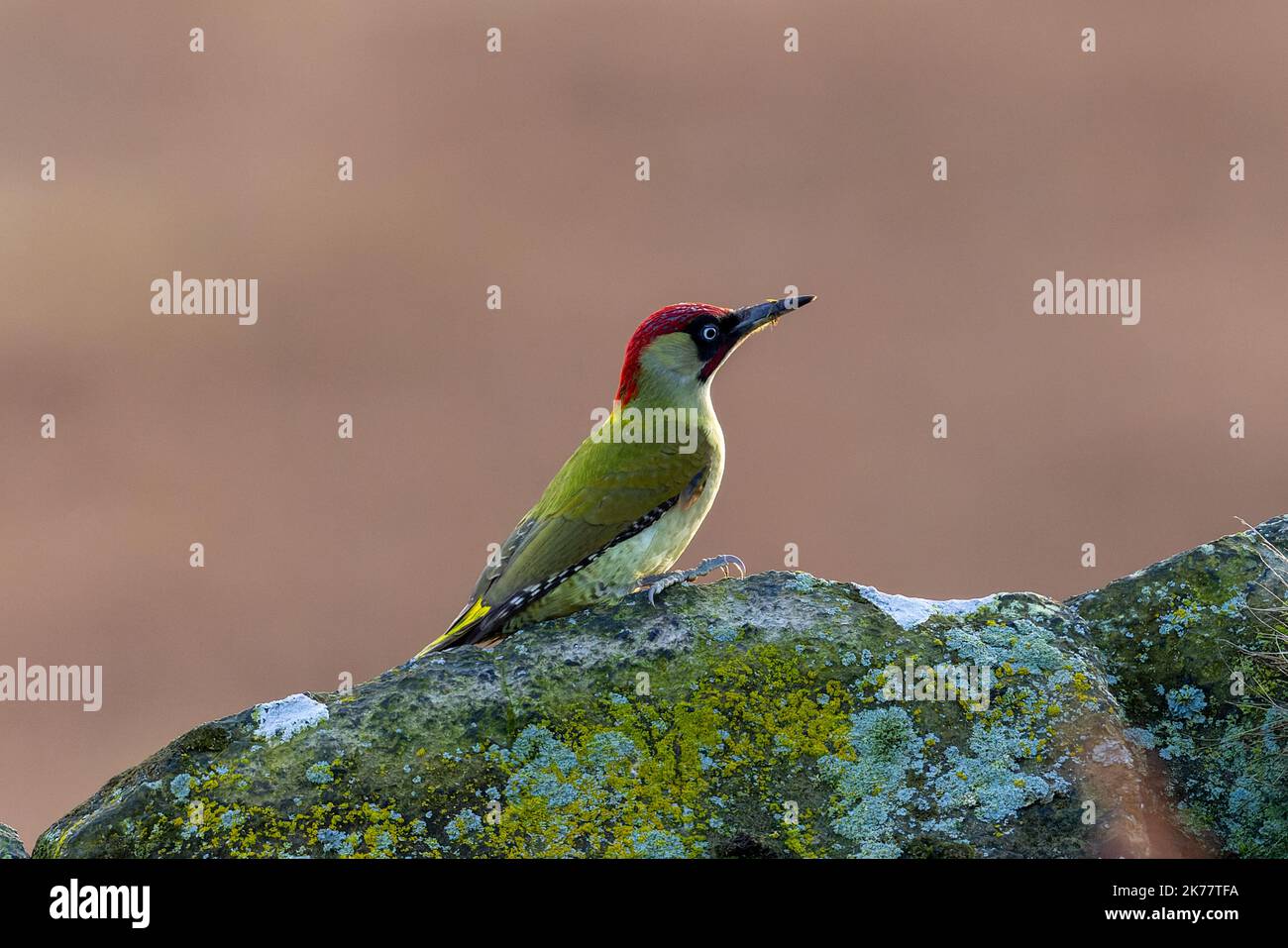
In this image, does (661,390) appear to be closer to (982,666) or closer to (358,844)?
(982,666)

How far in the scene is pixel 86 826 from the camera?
4.76 m

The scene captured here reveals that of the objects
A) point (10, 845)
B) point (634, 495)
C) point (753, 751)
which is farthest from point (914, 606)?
point (10, 845)

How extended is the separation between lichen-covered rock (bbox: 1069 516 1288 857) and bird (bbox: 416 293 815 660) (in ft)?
5.16

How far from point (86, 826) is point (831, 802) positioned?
2.48m

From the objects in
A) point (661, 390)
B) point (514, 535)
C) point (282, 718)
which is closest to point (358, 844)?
point (282, 718)

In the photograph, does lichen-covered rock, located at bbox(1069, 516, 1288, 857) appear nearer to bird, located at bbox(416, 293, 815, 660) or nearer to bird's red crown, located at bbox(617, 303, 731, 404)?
bird, located at bbox(416, 293, 815, 660)

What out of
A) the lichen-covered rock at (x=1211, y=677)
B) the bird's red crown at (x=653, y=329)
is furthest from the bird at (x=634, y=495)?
the lichen-covered rock at (x=1211, y=677)

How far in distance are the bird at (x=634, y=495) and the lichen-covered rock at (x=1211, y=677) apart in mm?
1574

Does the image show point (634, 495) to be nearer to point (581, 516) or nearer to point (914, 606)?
point (581, 516)

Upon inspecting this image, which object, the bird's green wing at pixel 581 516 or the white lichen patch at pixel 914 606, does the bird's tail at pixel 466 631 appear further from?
the white lichen patch at pixel 914 606

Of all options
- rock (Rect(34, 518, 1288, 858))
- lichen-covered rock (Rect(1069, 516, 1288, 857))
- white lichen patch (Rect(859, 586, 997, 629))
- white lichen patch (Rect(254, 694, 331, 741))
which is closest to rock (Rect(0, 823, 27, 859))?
rock (Rect(34, 518, 1288, 858))

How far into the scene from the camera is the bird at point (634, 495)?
599 centimetres
